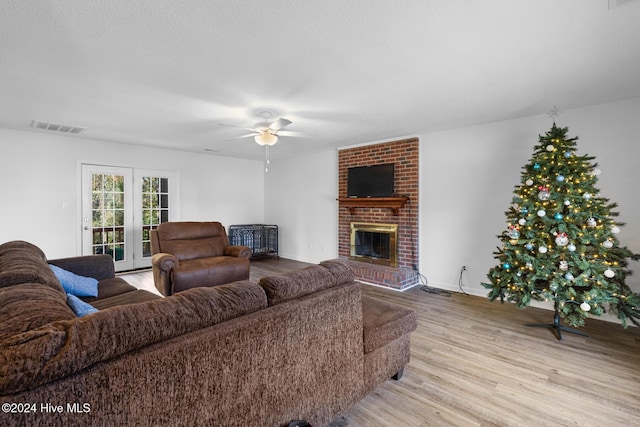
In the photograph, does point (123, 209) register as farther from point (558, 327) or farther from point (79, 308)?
point (558, 327)

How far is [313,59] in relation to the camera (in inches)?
88.4

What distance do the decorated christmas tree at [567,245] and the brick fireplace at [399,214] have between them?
1.68 m

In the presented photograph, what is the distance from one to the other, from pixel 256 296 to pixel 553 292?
2933 mm

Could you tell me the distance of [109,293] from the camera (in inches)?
102

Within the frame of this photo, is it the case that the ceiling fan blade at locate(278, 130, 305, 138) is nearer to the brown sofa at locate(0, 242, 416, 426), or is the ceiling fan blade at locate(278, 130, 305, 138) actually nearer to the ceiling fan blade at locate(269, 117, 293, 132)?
the ceiling fan blade at locate(269, 117, 293, 132)

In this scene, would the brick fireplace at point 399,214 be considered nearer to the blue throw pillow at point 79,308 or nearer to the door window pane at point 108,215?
the blue throw pillow at point 79,308

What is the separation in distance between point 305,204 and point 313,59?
432 cm

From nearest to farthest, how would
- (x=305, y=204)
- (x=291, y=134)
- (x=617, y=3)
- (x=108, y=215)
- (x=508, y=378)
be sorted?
(x=617, y=3) → (x=508, y=378) → (x=291, y=134) → (x=108, y=215) → (x=305, y=204)

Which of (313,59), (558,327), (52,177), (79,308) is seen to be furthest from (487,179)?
(52,177)

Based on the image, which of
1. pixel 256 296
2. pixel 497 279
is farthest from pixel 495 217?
pixel 256 296

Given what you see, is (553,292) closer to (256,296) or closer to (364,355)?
(364,355)

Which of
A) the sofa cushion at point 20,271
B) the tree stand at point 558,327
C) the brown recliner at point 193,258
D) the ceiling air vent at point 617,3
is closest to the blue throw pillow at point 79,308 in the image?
the sofa cushion at point 20,271

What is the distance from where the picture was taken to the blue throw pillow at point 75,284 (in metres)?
2.23

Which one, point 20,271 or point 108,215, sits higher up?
point 108,215
